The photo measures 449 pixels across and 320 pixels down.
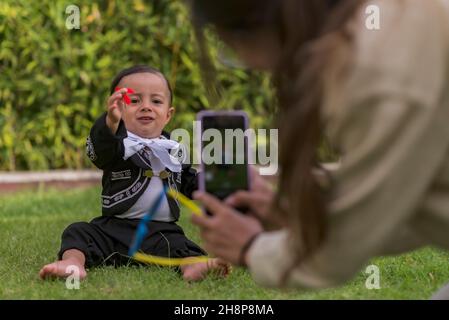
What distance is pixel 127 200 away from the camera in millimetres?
3191

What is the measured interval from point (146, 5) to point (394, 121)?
16.8 ft

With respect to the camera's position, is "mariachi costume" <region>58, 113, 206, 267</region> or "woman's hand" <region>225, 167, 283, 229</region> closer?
"woman's hand" <region>225, 167, 283, 229</region>

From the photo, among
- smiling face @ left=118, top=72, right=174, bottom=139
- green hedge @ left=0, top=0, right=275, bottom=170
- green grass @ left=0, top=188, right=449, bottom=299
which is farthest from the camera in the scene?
green hedge @ left=0, top=0, right=275, bottom=170

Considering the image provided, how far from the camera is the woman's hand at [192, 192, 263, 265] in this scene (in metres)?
1.50

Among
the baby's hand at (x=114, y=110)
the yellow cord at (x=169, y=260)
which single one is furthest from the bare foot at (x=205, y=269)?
the baby's hand at (x=114, y=110)

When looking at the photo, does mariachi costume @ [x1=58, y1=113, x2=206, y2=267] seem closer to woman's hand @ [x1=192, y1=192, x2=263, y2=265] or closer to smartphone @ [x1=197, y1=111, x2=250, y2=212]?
smartphone @ [x1=197, y1=111, x2=250, y2=212]

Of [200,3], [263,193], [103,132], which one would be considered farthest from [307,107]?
[103,132]

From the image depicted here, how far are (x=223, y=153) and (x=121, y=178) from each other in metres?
1.53

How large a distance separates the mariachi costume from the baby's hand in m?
0.07

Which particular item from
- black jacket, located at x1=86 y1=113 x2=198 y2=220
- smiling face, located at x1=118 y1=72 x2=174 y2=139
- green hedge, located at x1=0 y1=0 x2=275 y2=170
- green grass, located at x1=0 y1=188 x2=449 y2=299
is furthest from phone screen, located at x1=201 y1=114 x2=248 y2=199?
green hedge, located at x1=0 y1=0 x2=275 y2=170

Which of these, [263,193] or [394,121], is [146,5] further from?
[394,121]

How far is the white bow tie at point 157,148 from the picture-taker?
124 inches

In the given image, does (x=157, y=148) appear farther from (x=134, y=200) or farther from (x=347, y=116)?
(x=347, y=116)

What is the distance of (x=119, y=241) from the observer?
3184 mm
